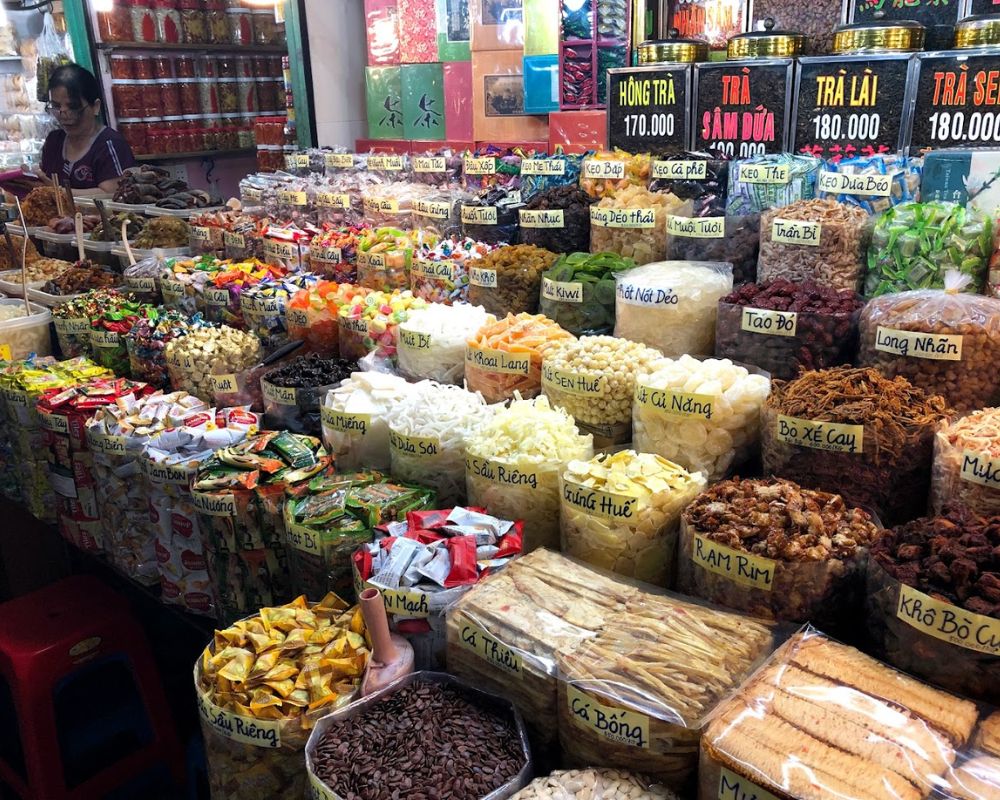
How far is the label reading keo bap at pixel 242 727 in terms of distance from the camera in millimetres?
1183

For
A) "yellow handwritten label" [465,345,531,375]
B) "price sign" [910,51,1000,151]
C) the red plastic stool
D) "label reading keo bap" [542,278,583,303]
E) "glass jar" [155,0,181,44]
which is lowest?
the red plastic stool

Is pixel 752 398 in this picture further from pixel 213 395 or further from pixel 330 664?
pixel 213 395

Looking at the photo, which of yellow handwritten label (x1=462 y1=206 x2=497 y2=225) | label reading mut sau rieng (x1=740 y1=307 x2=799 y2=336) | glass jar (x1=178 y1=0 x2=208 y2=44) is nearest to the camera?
label reading mut sau rieng (x1=740 y1=307 x2=799 y2=336)

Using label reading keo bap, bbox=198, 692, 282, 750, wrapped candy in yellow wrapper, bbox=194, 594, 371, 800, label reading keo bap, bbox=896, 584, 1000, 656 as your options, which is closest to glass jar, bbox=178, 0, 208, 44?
wrapped candy in yellow wrapper, bbox=194, 594, 371, 800

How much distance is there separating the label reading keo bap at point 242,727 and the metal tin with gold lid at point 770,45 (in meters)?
1.89

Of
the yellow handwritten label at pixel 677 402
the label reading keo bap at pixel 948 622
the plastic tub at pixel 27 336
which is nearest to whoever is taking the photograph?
the label reading keo bap at pixel 948 622

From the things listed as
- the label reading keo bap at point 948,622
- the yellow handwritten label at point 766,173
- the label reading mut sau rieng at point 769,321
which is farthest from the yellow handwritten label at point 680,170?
the label reading keo bap at point 948,622

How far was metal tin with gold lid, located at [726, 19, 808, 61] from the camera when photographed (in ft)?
6.77

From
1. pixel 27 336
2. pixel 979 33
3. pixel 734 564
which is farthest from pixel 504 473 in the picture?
pixel 27 336

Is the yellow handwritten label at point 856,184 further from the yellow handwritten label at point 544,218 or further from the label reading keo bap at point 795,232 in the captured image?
the yellow handwritten label at point 544,218

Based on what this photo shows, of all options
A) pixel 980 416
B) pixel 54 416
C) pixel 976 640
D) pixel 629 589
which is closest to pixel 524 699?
pixel 629 589

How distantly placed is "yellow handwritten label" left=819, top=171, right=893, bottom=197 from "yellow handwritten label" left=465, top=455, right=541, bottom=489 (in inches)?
36.4

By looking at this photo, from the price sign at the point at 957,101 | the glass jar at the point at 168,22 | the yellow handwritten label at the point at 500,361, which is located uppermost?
the glass jar at the point at 168,22

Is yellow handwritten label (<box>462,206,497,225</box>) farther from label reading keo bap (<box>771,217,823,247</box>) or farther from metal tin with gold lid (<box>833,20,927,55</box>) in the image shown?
metal tin with gold lid (<box>833,20,927,55</box>)
